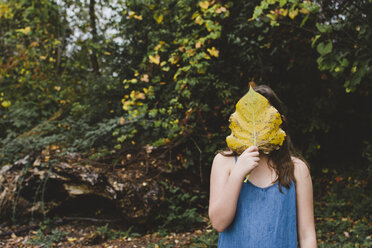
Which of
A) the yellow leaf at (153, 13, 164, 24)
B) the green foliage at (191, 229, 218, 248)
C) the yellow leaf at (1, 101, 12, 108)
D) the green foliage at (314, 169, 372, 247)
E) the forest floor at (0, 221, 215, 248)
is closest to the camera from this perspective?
the green foliage at (191, 229, 218, 248)

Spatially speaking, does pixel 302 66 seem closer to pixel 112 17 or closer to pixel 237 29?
pixel 237 29

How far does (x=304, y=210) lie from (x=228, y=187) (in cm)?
40

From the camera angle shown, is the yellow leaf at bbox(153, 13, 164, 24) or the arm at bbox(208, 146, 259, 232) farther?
the yellow leaf at bbox(153, 13, 164, 24)

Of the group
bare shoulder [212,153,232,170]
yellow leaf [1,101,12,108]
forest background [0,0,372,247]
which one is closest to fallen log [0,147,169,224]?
forest background [0,0,372,247]

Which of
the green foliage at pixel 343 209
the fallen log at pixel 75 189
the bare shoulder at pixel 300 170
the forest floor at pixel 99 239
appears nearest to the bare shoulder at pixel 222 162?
the bare shoulder at pixel 300 170

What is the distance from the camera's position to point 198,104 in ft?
12.9

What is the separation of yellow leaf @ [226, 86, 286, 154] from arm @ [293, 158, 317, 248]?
0.99 feet

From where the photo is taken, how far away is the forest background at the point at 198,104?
134 inches

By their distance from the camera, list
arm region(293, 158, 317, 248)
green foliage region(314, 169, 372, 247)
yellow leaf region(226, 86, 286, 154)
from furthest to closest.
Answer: green foliage region(314, 169, 372, 247), arm region(293, 158, 317, 248), yellow leaf region(226, 86, 286, 154)

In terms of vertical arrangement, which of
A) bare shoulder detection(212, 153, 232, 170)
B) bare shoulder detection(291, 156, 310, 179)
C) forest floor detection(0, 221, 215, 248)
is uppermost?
bare shoulder detection(212, 153, 232, 170)

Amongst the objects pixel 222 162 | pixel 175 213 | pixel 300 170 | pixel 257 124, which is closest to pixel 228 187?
pixel 222 162

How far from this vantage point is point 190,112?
380 centimetres

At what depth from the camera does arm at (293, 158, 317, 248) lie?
1.26 metres

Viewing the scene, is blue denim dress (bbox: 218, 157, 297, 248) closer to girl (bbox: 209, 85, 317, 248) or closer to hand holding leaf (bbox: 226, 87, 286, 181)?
girl (bbox: 209, 85, 317, 248)
